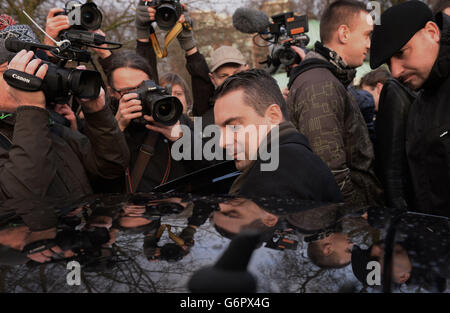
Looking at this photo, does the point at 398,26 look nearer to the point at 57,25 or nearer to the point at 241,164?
the point at 241,164

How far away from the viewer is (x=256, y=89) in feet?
6.76

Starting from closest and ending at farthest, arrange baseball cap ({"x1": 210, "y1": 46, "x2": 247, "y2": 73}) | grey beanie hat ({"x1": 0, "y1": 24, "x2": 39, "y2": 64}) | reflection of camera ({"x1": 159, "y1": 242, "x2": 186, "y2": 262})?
reflection of camera ({"x1": 159, "y1": 242, "x2": 186, "y2": 262})
grey beanie hat ({"x1": 0, "y1": 24, "x2": 39, "y2": 64})
baseball cap ({"x1": 210, "y1": 46, "x2": 247, "y2": 73})

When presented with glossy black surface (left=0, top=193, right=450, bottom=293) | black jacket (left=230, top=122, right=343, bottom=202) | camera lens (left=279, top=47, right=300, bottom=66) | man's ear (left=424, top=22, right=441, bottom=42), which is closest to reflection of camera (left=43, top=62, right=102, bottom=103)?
glossy black surface (left=0, top=193, right=450, bottom=293)

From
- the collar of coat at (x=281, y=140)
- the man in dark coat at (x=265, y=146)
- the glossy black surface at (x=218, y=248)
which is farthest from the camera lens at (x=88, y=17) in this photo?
the glossy black surface at (x=218, y=248)

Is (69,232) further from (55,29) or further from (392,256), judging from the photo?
(55,29)

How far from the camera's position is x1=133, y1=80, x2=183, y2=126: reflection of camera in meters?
2.48

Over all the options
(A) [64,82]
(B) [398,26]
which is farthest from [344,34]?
(A) [64,82]

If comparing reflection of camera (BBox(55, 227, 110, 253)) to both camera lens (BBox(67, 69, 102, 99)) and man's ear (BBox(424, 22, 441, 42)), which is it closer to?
camera lens (BBox(67, 69, 102, 99))

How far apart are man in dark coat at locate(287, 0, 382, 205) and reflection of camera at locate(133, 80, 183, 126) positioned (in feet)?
2.51

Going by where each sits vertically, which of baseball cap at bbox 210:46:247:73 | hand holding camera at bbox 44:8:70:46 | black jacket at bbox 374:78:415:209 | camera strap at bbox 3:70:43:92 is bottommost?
black jacket at bbox 374:78:415:209

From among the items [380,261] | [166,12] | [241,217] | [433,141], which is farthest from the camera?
[166,12]

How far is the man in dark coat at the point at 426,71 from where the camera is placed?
230 cm

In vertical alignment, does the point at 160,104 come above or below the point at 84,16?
below

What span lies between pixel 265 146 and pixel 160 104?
3.05ft
